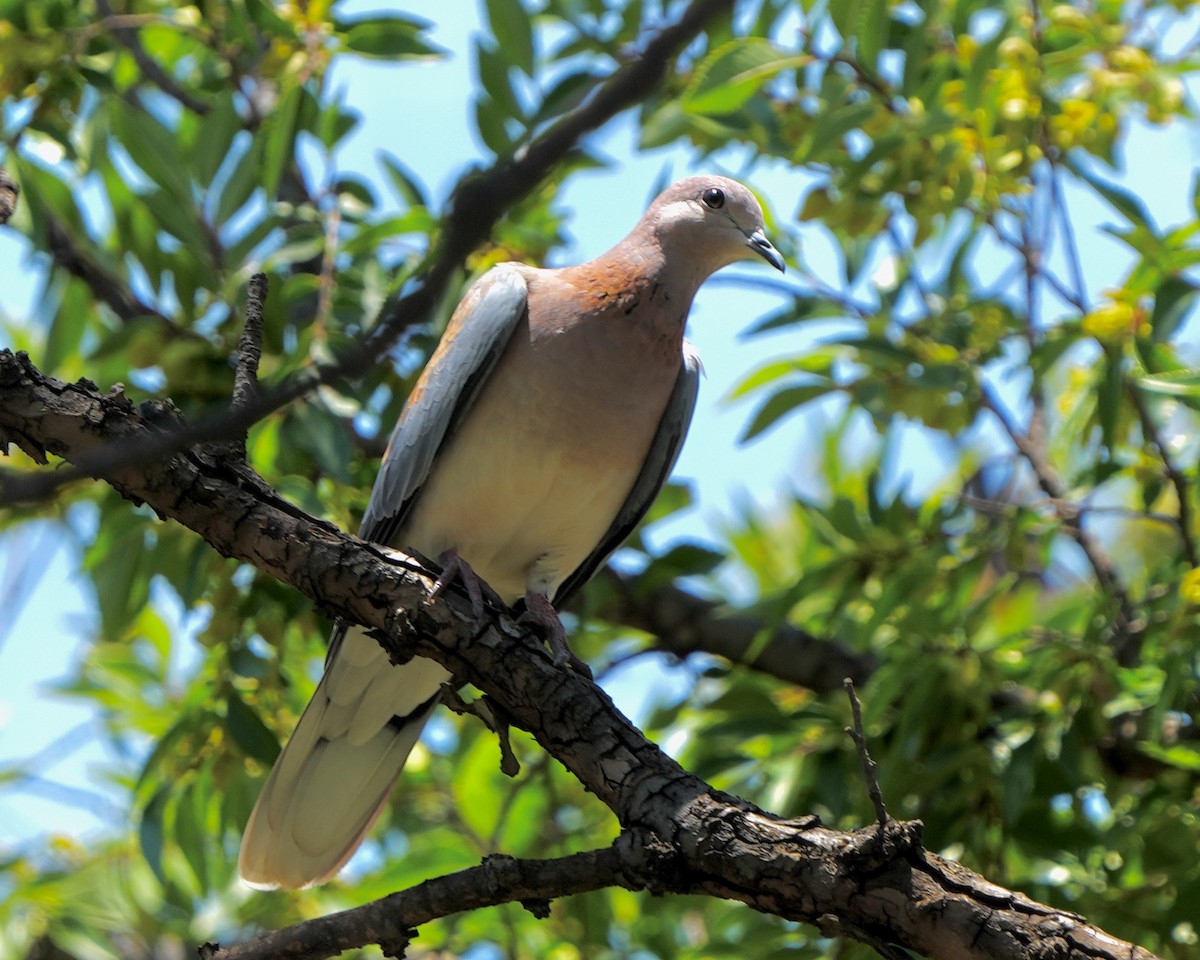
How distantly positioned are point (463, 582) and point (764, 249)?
1224 millimetres

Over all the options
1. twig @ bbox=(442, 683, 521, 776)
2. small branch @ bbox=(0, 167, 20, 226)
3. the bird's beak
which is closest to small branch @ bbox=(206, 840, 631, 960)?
twig @ bbox=(442, 683, 521, 776)

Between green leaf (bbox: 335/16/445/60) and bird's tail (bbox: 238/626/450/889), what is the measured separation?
5.00 feet

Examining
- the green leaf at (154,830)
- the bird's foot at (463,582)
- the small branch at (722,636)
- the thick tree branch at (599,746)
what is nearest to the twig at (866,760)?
the thick tree branch at (599,746)

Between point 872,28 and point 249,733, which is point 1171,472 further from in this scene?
point 249,733

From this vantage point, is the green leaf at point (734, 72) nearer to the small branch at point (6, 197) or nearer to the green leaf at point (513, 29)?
the green leaf at point (513, 29)

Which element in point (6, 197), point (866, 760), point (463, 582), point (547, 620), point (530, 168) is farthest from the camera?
point (547, 620)

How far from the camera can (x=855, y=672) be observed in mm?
3936

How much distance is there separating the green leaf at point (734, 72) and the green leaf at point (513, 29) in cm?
52

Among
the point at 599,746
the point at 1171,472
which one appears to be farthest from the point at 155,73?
the point at 1171,472

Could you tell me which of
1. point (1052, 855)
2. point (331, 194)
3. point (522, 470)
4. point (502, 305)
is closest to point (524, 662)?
point (522, 470)

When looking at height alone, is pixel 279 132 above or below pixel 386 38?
below

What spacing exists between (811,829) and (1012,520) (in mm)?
1423

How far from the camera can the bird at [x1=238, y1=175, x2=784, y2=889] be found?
315cm

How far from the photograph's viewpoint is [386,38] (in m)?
3.52
